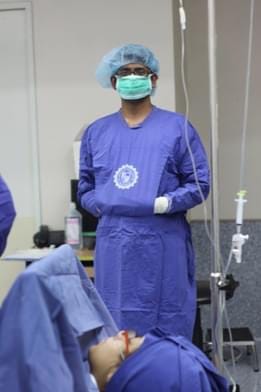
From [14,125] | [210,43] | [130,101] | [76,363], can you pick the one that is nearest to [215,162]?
[210,43]

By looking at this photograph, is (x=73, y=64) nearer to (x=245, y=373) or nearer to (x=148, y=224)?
(x=148, y=224)

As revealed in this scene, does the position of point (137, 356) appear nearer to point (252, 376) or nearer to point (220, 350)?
point (220, 350)

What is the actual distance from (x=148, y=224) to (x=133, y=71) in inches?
23.8

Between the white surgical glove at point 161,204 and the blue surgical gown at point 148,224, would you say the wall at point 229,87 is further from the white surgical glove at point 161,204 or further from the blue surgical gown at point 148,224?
the white surgical glove at point 161,204

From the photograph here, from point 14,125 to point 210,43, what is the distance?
1.74 m

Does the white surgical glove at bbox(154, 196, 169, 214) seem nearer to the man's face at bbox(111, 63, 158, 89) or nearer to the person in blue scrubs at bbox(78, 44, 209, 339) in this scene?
the person in blue scrubs at bbox(78, 44, 209, 339)

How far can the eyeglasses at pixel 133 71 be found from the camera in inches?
92.4

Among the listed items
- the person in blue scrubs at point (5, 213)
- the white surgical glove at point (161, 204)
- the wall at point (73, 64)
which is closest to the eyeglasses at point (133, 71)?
the white surgical glove at point (161, 204)

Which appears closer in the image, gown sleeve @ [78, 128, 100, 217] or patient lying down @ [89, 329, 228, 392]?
patient lying down @ [89, 329, 228, 392]

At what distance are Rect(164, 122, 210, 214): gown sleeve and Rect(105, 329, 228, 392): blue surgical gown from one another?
3.60 ft

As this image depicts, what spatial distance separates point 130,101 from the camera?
2.34m

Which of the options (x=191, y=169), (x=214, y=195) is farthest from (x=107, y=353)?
(x=191, y=169)

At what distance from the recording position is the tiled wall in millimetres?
3457

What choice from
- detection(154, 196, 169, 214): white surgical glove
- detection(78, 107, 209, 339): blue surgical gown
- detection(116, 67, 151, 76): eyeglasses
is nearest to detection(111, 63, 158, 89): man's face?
detection(116, 67, 151, 76): eyeglasses
